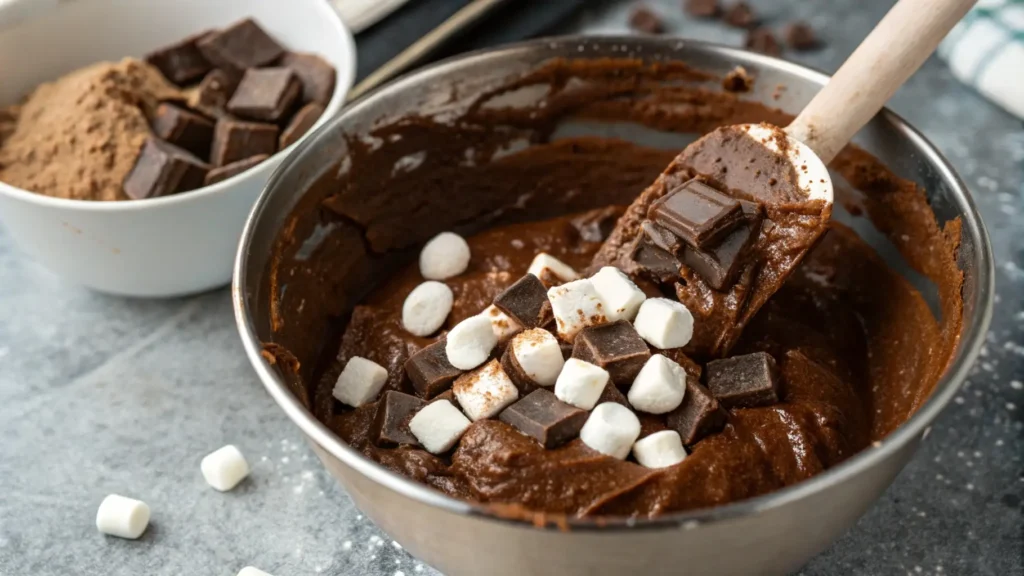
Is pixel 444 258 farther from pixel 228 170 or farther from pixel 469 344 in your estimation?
pixel 228 170

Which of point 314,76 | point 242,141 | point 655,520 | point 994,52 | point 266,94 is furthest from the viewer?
point 994,52

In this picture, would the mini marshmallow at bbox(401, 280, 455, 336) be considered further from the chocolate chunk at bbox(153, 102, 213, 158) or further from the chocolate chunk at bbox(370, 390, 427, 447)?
the chocolate chunk at bbox(153, 102, 213, 158)

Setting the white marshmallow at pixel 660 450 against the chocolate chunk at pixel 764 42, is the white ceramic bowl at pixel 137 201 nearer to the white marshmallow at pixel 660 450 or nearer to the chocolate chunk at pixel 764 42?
the white marshmallow at pixel 660 450

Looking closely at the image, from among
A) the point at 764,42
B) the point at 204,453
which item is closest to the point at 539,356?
the point at 204,453

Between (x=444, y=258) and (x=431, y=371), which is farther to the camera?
(x=444, y=258)

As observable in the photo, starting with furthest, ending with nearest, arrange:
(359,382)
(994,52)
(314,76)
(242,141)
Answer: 1. (994,52)
2. (314,76)
3. (242,141)
4. (359,382)
